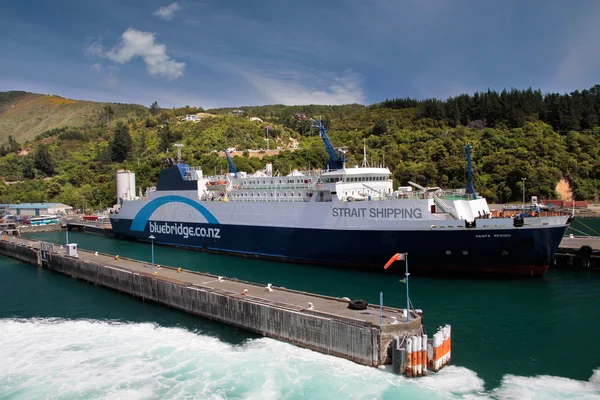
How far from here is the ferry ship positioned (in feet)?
77.4

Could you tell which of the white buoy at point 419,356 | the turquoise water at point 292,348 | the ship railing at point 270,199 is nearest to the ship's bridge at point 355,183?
the ship railing at point 270,199

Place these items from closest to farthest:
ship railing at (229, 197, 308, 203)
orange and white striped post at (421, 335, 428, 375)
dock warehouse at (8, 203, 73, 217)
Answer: orange and white striped post at (421, 335, 428, 375) < ship railing at (229, 197, 308, 203) < dock warehouse at (8, 203, 73, 217)

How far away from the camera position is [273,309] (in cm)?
1666

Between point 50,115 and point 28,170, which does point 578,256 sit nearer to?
point 28,170

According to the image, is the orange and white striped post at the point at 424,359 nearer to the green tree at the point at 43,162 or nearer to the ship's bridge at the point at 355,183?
the ship's bridge at the point at 355,183

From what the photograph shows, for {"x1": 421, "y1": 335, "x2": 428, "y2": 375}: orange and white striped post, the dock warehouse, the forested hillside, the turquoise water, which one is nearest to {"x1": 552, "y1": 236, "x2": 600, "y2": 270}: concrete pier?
the turquoise water

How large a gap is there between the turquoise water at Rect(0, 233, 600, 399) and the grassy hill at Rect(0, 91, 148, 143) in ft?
460

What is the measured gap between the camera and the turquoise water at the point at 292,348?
42.8ft

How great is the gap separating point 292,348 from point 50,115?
645 ft

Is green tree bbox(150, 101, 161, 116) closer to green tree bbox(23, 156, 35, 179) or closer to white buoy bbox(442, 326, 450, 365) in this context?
green tree bbox(23, 156, 35, 179)

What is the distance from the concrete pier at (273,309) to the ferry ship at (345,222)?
8287 millimetres

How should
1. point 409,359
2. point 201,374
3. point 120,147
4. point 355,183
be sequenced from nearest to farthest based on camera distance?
1. point 409,359
2. point 201,374
3. point 355,183
4. point 120,147

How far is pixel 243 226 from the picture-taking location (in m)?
32.7

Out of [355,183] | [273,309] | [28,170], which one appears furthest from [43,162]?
[273,309]
